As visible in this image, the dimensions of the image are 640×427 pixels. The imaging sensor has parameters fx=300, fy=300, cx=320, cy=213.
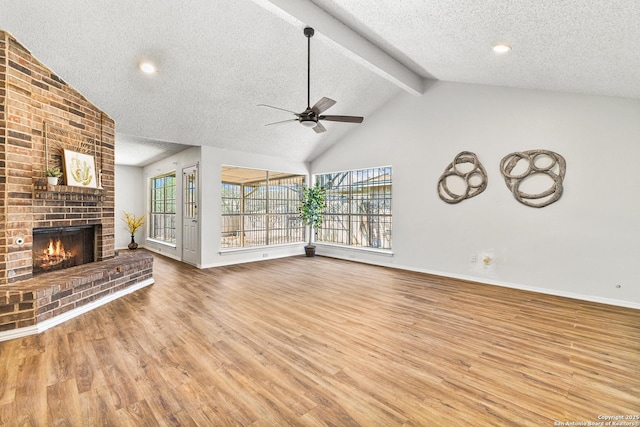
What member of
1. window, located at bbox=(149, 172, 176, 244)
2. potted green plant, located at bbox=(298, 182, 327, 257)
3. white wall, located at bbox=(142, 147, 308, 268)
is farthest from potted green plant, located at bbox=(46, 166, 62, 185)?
potted green plant, located at bbox=(298, 182, 327, 257)

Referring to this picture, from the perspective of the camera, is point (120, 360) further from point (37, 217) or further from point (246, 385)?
point (37, 217)

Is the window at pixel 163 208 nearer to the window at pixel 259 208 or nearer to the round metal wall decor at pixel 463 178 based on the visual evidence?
the window at pixel 259 208

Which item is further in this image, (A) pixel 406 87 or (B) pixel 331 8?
(A) pixel 406 87

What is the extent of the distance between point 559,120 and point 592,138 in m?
0.47

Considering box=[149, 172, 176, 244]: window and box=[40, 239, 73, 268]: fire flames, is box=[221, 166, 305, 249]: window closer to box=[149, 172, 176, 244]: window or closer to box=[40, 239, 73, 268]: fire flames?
box=[149, 172, 176, 244]: window

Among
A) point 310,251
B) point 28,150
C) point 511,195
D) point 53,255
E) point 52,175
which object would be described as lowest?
point 310,251

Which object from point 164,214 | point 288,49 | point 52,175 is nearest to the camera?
point 52,175

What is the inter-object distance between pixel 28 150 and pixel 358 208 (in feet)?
18.7

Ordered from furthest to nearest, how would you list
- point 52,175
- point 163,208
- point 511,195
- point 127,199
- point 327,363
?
point 127,199, point 163,208, point 511,195, point 52,175, point 327,363

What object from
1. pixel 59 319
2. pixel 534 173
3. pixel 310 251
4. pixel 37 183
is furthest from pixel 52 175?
pixel 534 173

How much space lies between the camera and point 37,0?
3000 millimetres

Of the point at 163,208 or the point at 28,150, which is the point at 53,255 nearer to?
the point at 28,150

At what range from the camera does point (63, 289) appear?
3.34 m

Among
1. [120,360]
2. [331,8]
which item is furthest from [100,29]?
[120,360]
